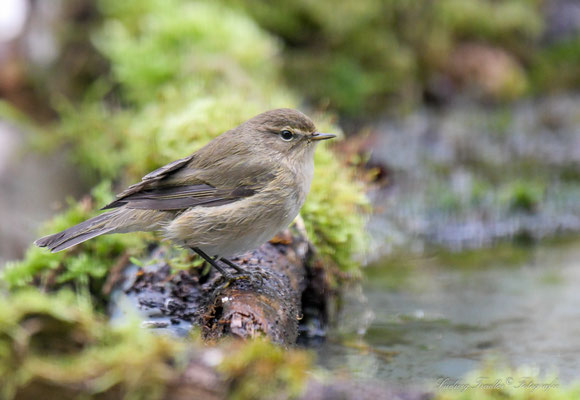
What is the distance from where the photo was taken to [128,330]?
2.34 m

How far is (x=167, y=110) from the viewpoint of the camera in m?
7.18

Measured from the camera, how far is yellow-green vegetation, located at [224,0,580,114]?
11.3 metres

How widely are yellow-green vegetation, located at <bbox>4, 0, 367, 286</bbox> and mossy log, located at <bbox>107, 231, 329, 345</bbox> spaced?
1.63ft

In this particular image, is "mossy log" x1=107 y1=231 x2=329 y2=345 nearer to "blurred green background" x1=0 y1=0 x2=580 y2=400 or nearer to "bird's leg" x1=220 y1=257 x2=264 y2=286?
"bird's leg" x1=220 y1=257 x2=264 y2=286

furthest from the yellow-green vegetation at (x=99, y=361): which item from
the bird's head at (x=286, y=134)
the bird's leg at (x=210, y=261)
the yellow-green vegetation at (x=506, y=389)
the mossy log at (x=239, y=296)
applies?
the bird's head at (x=286, y=134)

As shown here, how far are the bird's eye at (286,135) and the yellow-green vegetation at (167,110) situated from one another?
3.37 ft

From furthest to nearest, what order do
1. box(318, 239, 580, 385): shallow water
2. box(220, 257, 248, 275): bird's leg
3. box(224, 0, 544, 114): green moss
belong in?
box(224, 0, 544, 114): green moss
box(318, 239, 580, 385): shallow water
box(220, 257, 248, 275): bird's leg

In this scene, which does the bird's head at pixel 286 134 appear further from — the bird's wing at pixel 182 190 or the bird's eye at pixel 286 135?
the bird's wing at pixel 182 190

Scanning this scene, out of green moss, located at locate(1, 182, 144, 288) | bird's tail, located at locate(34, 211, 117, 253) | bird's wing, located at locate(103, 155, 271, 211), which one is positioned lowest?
green moss, located at locate(1, 182, 144, 288)

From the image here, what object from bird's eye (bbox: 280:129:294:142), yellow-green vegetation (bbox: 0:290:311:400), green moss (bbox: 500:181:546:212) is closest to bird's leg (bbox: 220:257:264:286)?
bird's eye (bbox: 280:129:294:142)

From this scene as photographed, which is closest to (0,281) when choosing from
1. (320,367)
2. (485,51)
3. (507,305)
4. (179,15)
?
(320,367)

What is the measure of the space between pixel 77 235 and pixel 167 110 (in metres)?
3.41

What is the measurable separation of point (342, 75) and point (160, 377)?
9.54 m

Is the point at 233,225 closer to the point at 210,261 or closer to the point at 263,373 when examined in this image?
the point at 210,261
